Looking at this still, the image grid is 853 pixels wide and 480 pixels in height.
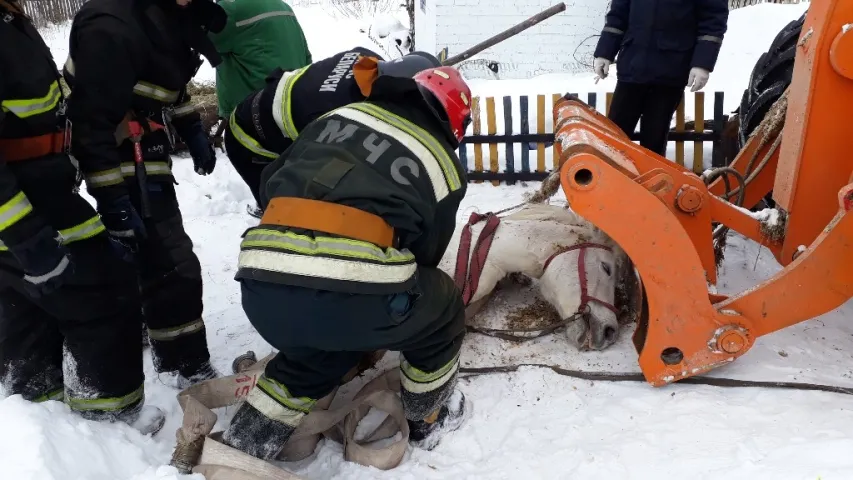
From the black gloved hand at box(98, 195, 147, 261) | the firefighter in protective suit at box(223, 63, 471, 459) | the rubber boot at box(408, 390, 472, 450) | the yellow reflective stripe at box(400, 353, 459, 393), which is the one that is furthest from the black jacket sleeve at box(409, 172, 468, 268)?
the black gloved hand at box(98, 195, 147, 261)

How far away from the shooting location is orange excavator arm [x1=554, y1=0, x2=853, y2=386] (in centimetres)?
235

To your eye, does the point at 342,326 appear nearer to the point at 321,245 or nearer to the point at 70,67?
the point at 321,245

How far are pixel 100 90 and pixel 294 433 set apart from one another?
5.09ft

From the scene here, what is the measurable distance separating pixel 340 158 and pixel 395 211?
250mm

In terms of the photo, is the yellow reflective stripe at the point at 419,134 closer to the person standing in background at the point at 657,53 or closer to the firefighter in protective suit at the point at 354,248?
the firefighter in protective suit at the point at 354,248

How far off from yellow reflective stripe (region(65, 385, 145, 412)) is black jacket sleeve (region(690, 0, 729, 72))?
12.3ft

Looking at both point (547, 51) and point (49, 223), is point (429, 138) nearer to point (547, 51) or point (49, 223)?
point (49, 223)

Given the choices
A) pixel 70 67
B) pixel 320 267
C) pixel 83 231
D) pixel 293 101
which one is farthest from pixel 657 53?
pixel 83 231

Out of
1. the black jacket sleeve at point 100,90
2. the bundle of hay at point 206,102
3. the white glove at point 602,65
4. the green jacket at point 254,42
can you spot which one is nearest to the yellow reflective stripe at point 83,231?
the black jacket sleeve at point 100,90

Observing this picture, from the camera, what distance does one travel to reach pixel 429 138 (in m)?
2.19

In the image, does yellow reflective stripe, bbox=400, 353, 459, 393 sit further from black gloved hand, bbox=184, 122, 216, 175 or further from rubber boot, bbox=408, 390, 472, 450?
black gloved hand, bbox=184, 122, 216, 175

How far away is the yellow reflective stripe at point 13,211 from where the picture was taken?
79.0 inches

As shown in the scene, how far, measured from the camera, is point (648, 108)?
178 inches

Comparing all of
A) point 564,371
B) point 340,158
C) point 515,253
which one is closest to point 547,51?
point 515,253
